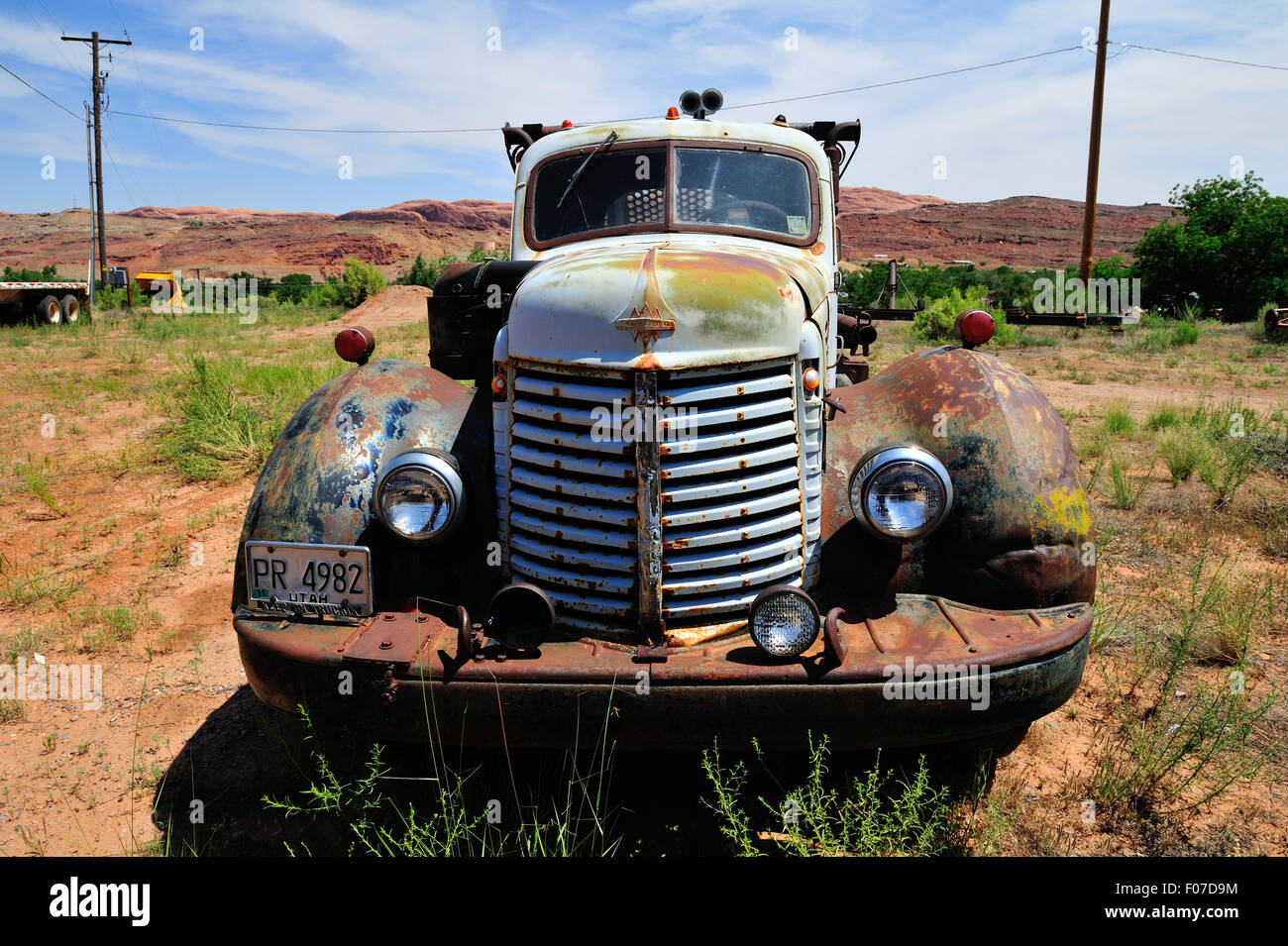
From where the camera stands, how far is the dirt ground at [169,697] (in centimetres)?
332

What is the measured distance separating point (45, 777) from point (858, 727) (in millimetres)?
3585

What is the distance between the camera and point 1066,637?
2.87 meters

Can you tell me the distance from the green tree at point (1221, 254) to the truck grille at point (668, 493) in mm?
28739

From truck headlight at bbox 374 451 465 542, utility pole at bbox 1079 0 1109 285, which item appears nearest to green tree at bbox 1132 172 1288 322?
utility pole at bbox 1079 0 1109 285

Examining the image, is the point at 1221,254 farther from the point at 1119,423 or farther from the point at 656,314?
the point at 656,314

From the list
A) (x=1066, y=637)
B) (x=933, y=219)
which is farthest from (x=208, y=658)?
(x=933, y=219)

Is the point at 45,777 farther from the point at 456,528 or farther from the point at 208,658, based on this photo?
the point at 456,528

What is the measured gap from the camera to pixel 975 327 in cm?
371

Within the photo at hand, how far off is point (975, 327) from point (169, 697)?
4.45 meters

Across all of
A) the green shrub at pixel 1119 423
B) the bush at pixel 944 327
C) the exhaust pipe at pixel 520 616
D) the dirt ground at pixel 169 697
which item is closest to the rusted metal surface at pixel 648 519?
the exhaust pipe at pixel 520 616

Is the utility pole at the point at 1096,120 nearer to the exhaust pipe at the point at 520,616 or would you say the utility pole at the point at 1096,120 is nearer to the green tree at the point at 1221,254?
the green tree at the point at 1221,254

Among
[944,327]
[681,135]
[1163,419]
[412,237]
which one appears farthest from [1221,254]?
[412,237]

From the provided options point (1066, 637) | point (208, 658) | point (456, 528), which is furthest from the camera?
point (208, 658)

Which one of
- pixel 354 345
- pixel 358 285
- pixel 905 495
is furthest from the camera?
pixel 358 285
